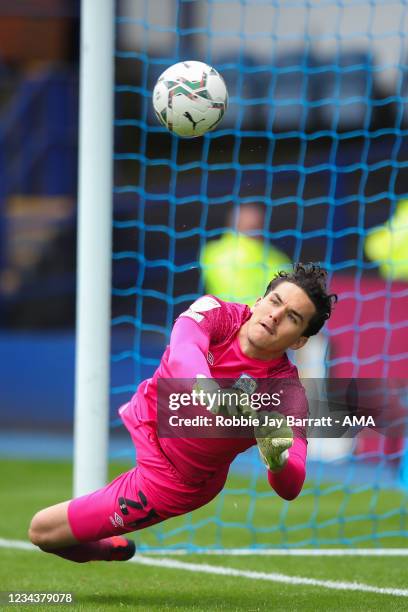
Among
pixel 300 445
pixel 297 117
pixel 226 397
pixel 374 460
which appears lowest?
pixel 374 460

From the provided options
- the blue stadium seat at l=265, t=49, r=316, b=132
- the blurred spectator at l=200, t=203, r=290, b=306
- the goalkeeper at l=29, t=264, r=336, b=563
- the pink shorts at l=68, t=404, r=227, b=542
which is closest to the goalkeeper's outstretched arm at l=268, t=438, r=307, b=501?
the goalkeeper at l=29, t=264, r=336, b=563

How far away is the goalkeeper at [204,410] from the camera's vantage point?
14.4ft

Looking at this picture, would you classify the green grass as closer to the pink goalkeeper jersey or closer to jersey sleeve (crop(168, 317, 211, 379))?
the pink goalkeeper jersey

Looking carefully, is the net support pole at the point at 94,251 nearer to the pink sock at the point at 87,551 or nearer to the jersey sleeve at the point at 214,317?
the pink sock at the point at 87,551

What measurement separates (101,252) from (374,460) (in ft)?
16.5

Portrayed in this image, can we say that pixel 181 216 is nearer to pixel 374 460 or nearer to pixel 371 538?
pixel 374 460

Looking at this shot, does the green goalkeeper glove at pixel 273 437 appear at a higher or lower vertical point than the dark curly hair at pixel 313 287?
lower

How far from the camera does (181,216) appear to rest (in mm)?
13297

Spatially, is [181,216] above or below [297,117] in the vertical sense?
below

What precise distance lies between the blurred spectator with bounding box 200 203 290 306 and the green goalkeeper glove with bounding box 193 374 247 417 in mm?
4527

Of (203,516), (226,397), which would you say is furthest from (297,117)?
(226,397)

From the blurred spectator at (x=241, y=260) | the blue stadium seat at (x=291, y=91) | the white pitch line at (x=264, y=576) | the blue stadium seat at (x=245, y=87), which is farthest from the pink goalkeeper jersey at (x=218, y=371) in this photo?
the blue stadium seat at (x=291, y=91)

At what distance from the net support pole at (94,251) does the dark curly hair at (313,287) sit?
71.2 inches

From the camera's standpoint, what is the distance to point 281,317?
4.39 m
